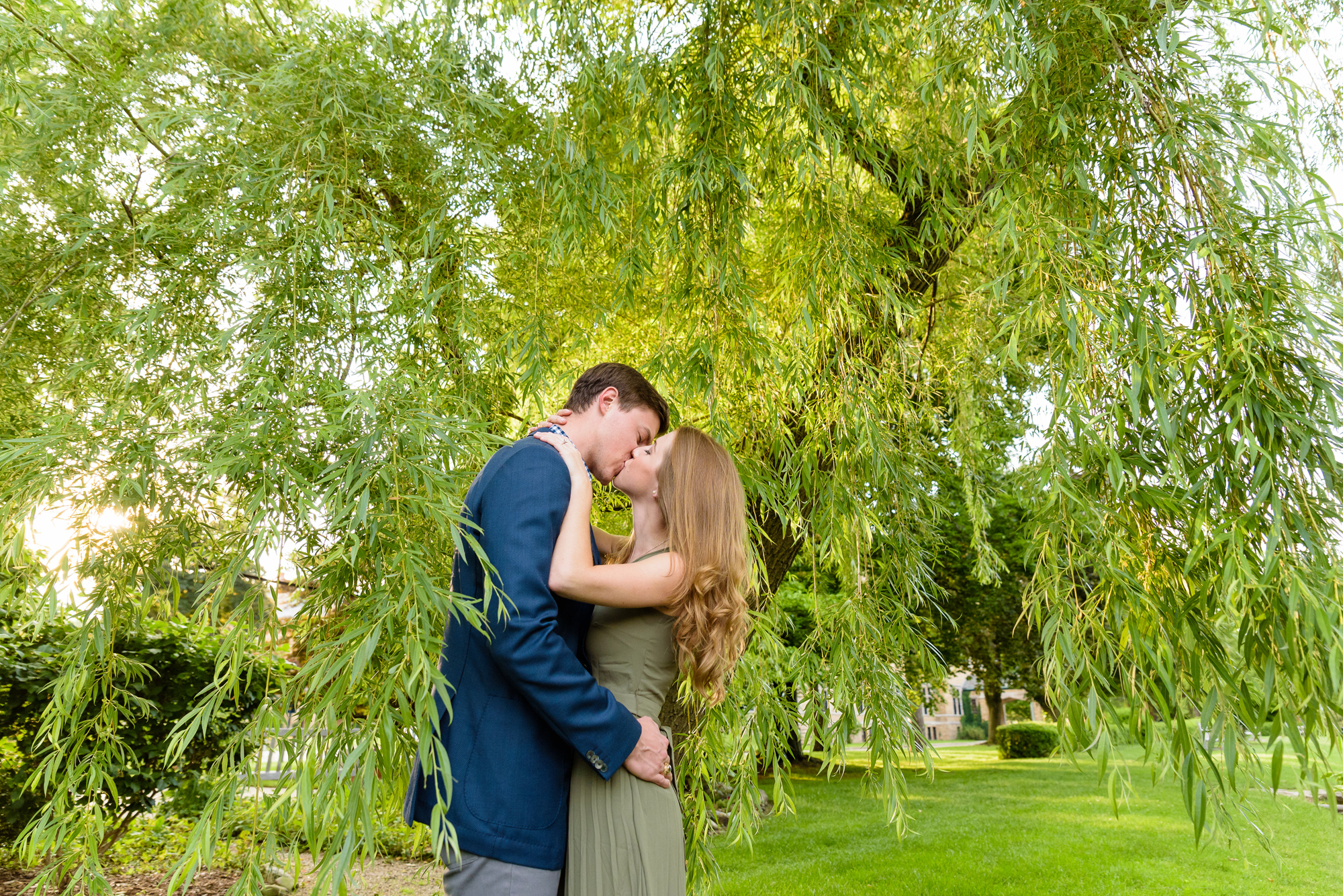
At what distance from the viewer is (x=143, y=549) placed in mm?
2188

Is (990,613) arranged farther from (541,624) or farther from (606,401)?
(541,624)

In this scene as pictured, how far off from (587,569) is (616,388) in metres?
0.47

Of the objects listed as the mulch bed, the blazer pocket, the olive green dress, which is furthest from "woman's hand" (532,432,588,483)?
the mulch bed

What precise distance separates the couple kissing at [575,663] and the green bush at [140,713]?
7.88 feet

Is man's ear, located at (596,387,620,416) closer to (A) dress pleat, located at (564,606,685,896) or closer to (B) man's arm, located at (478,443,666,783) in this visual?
(B) man's arm, located at (478,443,666,783)

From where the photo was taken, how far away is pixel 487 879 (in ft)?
4.73

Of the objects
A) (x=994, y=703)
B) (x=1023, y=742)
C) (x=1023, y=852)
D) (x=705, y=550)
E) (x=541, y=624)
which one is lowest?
(x=1023, y=742)

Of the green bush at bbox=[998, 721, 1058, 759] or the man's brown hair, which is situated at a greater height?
the man's brown hair

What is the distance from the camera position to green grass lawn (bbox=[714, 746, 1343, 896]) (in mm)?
4816

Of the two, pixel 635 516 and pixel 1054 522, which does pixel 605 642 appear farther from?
pixel 1054 522

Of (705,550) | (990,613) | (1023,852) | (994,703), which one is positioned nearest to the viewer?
(705,550)

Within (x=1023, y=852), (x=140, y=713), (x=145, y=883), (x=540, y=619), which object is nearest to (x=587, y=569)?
(x=540, y=619)

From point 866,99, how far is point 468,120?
1.21m

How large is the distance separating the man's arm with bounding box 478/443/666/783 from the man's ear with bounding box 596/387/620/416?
28cm
